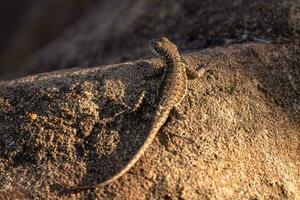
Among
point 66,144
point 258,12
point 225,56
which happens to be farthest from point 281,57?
point 66,144

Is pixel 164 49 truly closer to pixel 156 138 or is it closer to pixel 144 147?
pixel 156 138

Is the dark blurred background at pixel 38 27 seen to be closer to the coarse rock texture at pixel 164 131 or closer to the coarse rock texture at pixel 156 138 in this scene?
the coarse rock texture at pixel 164 131

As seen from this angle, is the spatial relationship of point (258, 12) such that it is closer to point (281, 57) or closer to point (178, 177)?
point (281, 57)

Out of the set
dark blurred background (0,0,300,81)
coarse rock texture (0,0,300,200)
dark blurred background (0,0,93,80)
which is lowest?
dark blurred background (0,0,93,80)

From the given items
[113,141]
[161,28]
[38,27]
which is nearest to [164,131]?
[113,141]

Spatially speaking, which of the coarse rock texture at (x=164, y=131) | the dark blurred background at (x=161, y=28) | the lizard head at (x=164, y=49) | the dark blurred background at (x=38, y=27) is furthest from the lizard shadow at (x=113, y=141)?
the dark blurred background at (x=38, y=27)

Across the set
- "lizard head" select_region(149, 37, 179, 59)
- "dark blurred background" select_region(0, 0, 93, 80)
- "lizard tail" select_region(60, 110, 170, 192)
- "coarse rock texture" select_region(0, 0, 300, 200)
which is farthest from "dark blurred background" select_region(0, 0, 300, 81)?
"dark blurred background" select_region(0, 0, 93, 80)

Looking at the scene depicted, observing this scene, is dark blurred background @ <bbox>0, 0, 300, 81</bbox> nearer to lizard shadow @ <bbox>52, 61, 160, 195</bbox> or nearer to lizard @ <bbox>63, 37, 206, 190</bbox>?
lizard @ <bbox>63, 37, 206, 190</bbox>
